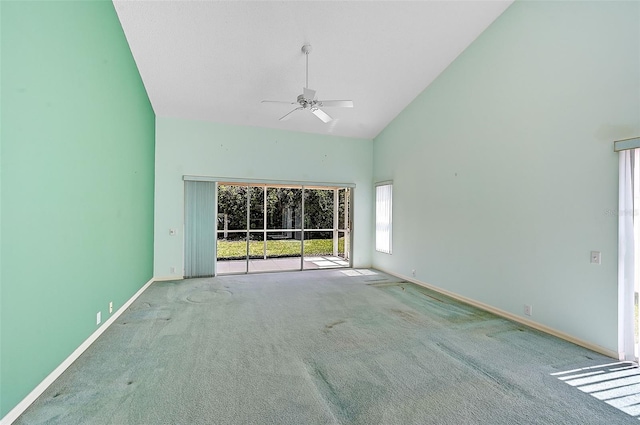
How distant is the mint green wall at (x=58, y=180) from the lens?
6.46ft

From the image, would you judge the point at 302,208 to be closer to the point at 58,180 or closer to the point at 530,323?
the point at 530,323

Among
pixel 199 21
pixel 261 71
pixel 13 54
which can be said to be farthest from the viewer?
pixel 261 71

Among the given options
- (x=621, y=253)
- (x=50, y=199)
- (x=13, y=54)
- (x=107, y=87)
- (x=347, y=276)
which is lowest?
(x=347, y=276)

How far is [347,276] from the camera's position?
6582 millimetres

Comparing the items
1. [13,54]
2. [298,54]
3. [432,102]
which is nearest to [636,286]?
[432,102]

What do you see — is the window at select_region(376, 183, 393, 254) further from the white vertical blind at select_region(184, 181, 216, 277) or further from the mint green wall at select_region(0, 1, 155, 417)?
the mint green wall at select_region(0, 1, 155, 417)

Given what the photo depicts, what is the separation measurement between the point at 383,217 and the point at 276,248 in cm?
289

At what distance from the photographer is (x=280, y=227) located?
749 cm

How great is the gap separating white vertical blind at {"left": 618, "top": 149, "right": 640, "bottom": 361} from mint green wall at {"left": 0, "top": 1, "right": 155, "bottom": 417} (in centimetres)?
513

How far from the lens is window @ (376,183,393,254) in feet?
22.5

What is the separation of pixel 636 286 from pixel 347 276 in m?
4.51

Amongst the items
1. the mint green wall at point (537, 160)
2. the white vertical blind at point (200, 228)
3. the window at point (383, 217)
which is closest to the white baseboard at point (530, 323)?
the mint green wall at point (537, 160)

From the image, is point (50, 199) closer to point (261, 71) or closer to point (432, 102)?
point (261, 71)

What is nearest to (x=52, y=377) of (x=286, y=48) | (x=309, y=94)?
(x=309, y=94)
